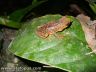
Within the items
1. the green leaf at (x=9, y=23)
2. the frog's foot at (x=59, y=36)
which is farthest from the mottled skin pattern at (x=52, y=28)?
the green leaf at (x=9, y=23)

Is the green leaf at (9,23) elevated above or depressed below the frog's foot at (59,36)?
above

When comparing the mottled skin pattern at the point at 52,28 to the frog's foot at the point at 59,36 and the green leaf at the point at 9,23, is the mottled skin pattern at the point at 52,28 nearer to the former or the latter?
the frog's foot at the point at 59,36

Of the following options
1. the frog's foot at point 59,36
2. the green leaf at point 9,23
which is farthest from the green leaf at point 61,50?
the green leaf at point 9,23

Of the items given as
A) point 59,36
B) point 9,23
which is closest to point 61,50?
point 59,36

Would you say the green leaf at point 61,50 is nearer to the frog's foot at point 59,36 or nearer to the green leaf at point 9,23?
the frog's foot at point 59,36

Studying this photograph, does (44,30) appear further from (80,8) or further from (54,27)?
(80,8)

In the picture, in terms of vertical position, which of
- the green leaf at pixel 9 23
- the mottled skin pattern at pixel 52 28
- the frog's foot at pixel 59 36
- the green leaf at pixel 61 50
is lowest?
the green leaf at pixel 61 50

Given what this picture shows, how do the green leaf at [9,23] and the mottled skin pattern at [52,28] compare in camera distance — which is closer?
the mottled skin pattern at [52,28]
